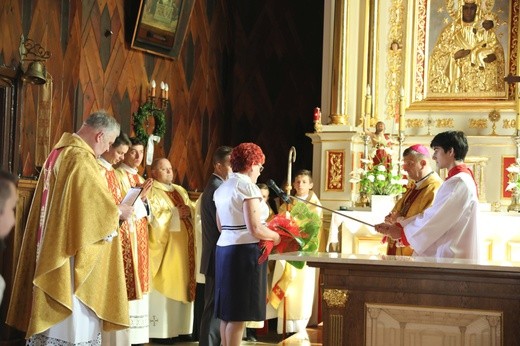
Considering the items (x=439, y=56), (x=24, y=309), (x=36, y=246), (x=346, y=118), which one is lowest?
(x=24, y=309)

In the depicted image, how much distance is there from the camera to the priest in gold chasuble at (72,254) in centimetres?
529

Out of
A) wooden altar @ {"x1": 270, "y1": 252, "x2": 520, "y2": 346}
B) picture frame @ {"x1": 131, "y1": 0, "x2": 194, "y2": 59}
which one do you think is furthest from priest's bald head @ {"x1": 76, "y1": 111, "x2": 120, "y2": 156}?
picture frame @ {"x1": 131, "y1": 0, "x2": 194, "y2": 59}

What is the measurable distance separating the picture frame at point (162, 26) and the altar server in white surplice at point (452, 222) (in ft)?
15.0

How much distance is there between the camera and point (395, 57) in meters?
10.2

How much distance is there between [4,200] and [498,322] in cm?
305

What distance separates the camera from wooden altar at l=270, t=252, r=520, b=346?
479 cm

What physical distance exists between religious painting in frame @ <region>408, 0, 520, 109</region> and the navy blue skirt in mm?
4777

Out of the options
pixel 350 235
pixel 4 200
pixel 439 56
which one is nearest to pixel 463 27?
pixel 439 56

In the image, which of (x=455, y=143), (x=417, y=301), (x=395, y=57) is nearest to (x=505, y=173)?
(x=395, y=57)

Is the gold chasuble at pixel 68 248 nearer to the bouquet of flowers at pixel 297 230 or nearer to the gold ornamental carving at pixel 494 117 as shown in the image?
the bouquet of flowers at pixel 297 230

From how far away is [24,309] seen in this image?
5605 millimetres

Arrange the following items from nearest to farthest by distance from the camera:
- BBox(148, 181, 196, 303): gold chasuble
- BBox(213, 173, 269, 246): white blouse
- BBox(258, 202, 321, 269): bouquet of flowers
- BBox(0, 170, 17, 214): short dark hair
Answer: BBox(0, 170, 17, 214): short dark hair, BBox(213, 173, 269, 246): white blouse, BBox(258, 202, 321, 269): bouquet of flowers, BBox(148, 181, 196, 303): gold chasuble

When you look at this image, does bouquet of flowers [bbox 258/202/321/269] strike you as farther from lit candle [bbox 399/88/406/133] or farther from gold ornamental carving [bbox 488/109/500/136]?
gold ornamental carving [bbox 488/109/500/136]

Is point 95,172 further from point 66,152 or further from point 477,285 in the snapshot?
point 477,285
